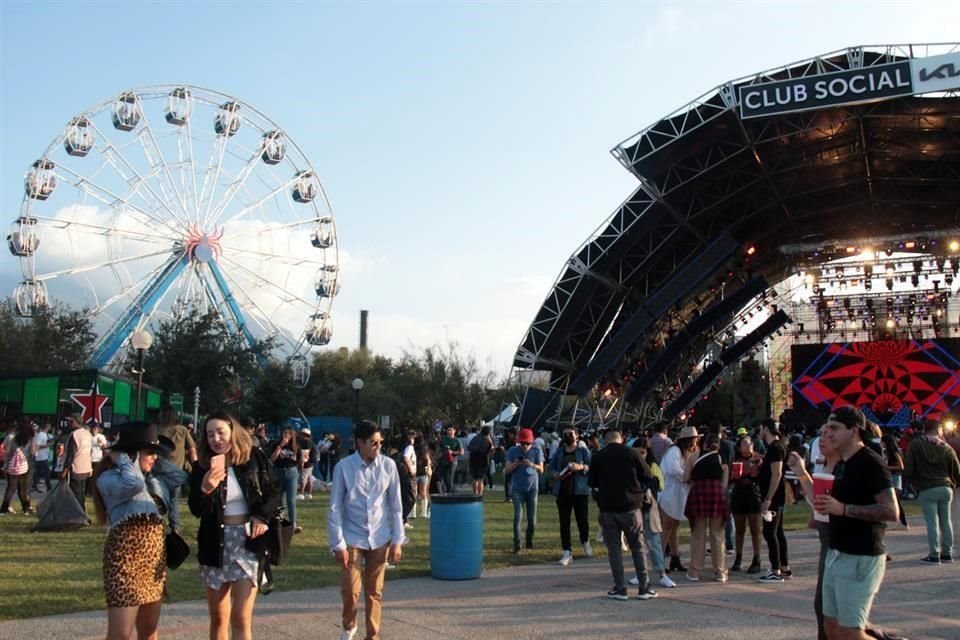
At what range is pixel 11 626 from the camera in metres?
7.29

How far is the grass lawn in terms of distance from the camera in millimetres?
8492

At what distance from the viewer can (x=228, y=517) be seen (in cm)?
545

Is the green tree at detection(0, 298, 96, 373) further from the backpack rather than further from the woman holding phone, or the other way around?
the woman holding phone

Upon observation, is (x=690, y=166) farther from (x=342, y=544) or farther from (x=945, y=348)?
A: (x=342, y=544)

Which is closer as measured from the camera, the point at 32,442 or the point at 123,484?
the point at 123,484

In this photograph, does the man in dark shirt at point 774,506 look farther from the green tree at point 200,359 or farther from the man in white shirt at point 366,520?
the green tree at point 200,359

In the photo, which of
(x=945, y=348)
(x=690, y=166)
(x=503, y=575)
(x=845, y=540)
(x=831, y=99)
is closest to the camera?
(x=845, y=540)

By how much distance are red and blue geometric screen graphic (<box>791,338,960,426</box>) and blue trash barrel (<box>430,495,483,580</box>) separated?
2867 cm

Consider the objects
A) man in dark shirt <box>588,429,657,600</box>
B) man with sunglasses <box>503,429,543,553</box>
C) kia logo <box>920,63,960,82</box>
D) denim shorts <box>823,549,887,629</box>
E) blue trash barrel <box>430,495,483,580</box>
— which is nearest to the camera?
denim shorts <box>823,549,887,629</box>

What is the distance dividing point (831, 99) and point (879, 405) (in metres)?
15.0

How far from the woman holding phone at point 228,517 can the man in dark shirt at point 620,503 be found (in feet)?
13.5

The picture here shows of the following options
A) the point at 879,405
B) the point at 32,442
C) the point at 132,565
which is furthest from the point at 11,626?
the point at 879,405

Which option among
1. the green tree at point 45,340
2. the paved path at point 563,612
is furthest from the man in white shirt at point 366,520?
the green tree at point 45,340

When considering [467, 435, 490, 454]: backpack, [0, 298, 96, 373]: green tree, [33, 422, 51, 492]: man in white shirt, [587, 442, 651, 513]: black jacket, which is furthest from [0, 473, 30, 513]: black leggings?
[0, 298, 96, 373]: green tree
